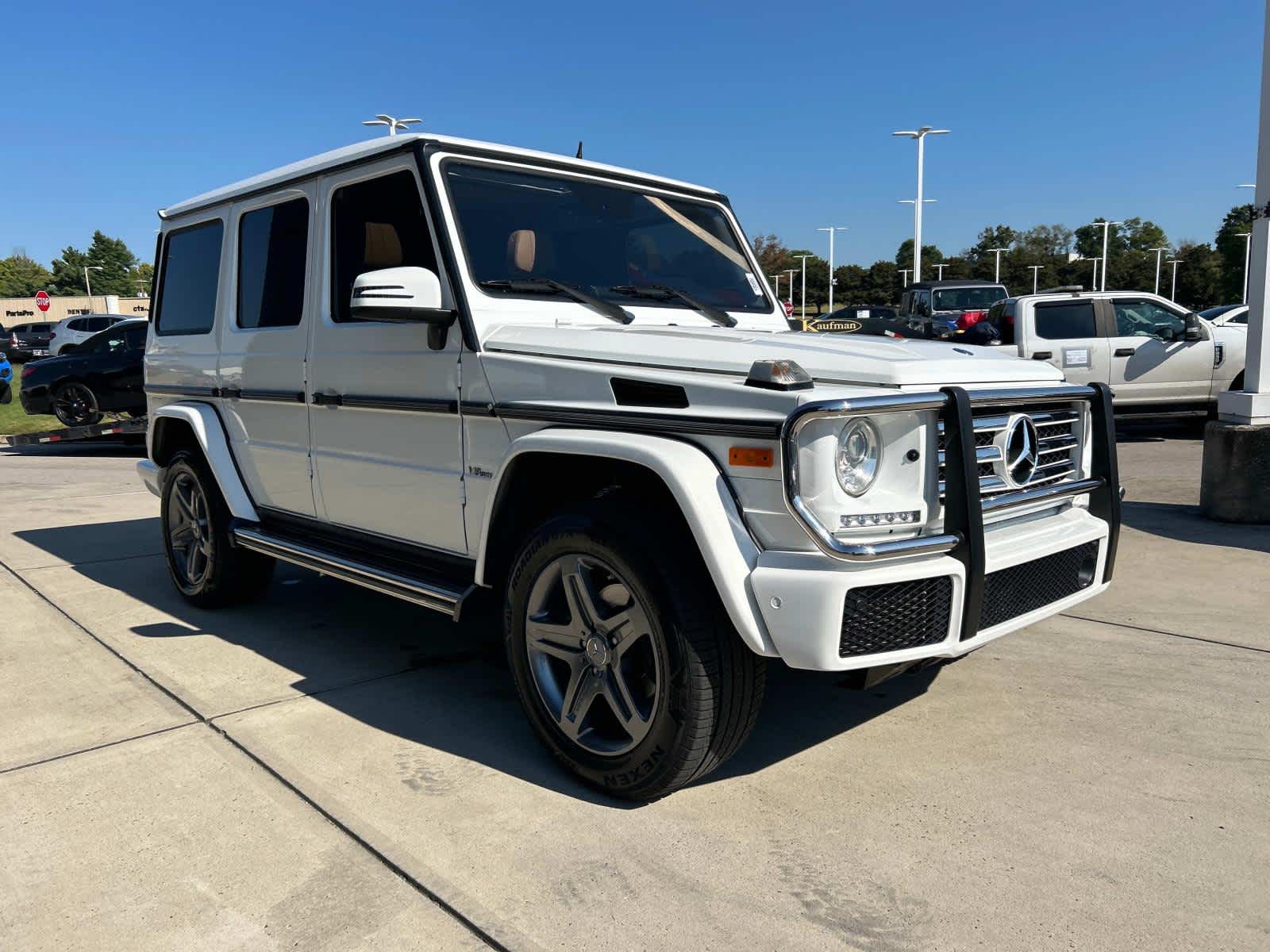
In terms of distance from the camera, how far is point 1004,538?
3.10m

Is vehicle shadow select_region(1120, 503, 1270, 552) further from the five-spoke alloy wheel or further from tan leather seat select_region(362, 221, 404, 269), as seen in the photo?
tan leather seat select_region(362, 221, 404, 269)

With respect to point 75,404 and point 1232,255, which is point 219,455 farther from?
point 1232,255

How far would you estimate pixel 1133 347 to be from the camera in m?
11.9

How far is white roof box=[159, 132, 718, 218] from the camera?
3.82m

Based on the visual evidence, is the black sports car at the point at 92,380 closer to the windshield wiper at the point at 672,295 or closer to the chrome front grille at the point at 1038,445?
the windshield wiper at the point at 672,295

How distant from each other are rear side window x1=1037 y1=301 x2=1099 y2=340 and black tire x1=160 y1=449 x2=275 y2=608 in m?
9.69

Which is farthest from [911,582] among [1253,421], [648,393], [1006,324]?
[1006,324]

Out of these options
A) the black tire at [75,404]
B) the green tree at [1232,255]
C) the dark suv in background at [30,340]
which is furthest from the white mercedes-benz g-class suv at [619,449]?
the green tree at [1232,255]

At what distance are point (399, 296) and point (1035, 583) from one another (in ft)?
7.27

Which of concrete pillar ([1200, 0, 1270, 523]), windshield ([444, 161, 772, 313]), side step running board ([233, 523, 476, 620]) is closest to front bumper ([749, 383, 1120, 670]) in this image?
side step running board ([233, 523, 476, 620])

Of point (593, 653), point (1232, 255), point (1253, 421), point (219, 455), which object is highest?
point (1232, 255)

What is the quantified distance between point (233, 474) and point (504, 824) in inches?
109

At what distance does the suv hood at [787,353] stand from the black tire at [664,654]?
1.59ft

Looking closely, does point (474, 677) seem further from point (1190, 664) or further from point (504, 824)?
point (1190, 664)
